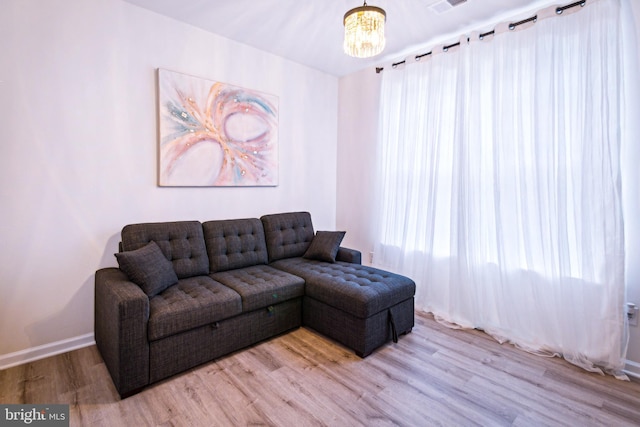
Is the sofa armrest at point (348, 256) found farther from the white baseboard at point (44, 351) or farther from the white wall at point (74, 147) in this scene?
the white baseboard at point (44, 351)

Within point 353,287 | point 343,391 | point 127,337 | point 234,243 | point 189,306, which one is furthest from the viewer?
point 234,243

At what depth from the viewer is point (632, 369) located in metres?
2.18

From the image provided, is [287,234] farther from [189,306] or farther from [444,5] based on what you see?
[444,5]

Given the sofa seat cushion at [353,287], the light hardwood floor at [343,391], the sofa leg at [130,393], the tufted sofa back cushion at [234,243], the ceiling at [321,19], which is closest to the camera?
the light hardwood floor at [343,391]

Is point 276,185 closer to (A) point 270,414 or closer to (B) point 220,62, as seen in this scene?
(B) point 220,62

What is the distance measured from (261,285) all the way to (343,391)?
0.99 m

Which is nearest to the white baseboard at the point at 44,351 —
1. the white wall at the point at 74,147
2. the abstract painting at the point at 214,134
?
the white wall at the point at 74,147

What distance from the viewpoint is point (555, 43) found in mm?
2369

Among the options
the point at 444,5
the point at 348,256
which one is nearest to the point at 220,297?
the point at 348,256

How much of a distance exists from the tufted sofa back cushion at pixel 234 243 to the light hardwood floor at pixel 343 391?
0.82m

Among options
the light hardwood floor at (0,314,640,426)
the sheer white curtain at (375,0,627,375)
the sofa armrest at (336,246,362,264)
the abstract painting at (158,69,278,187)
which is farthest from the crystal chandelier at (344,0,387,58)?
the light hardwood floor at (0,314,640,426)

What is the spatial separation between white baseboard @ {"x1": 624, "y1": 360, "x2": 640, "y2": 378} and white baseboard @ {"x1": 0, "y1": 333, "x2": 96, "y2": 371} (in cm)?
396

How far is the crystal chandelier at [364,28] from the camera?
71.7 inches

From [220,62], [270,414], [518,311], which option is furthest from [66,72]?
[518,311]
